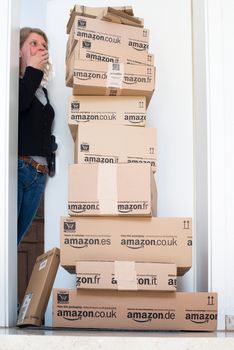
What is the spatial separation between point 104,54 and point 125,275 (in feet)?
2.62

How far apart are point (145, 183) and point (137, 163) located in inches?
3.6

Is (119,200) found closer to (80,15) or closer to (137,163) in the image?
(137,163)

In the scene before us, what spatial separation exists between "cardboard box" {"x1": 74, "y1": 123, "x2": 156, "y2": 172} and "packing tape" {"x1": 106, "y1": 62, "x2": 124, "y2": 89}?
0.48ft

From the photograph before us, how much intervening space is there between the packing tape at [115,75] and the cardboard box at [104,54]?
3cm

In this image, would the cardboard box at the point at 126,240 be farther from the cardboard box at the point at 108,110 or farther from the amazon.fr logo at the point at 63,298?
the cardboard box at the point at 108,110

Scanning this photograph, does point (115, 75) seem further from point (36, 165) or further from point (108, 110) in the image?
point (36, 165)

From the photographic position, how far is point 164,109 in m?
2.98

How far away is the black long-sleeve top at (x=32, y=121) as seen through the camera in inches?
112

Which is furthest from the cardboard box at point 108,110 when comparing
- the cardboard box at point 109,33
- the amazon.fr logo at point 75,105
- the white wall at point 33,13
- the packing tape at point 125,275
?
the white wall at point 33,13

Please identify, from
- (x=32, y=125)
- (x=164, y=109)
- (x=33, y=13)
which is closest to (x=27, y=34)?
(x=32, y=125)

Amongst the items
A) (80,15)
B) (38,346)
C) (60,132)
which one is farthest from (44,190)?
(38,346)

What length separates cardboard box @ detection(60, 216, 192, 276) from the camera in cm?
246

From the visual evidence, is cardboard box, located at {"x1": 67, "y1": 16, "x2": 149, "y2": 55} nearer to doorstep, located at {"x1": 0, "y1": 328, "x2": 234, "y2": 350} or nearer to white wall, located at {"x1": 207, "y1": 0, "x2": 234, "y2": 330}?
white wall, located at {"x1": 207, "y1": 0, "x2": 234, "y2": 330}

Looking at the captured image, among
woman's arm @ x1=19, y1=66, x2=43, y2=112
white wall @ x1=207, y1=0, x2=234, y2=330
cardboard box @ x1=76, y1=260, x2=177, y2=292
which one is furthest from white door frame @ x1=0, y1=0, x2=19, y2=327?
white wall @ x1=207, y1=0, x2=234, y2=330
